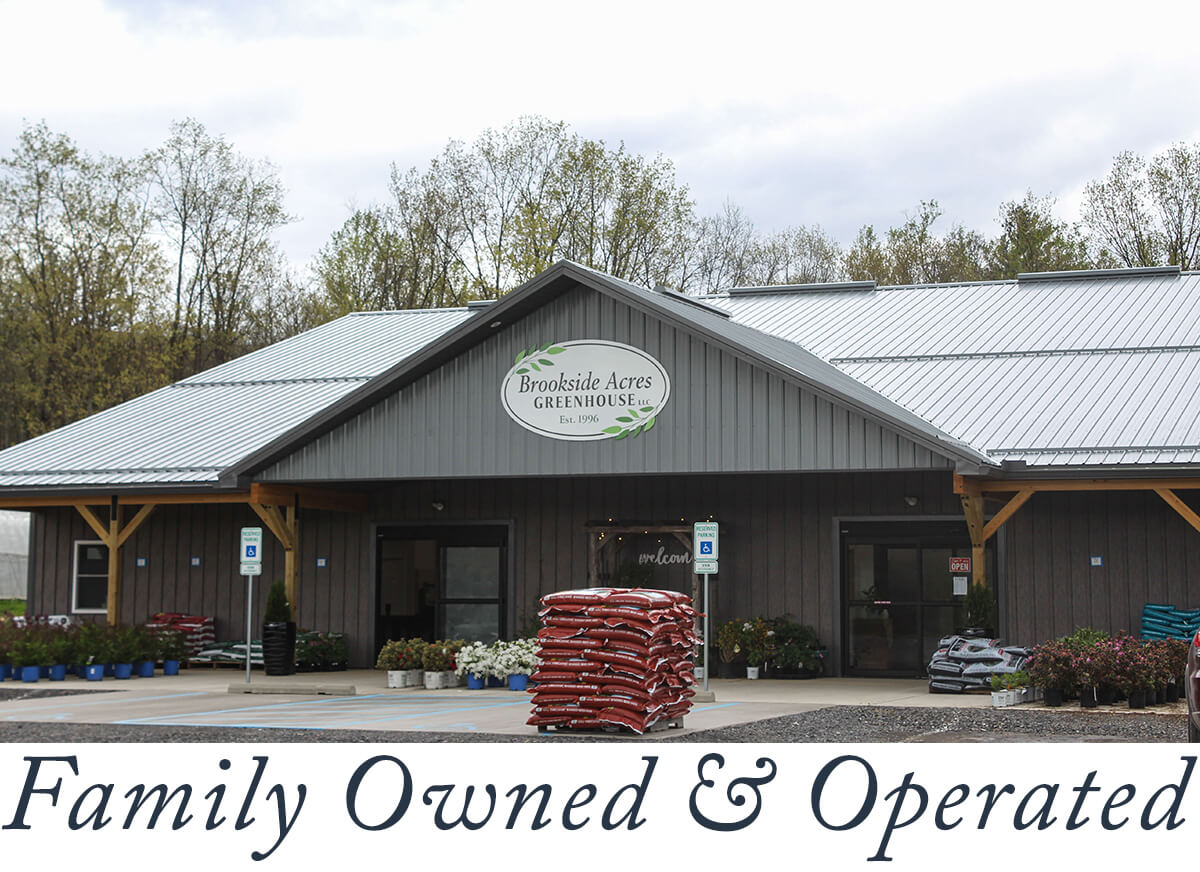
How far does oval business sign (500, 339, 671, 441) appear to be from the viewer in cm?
1956

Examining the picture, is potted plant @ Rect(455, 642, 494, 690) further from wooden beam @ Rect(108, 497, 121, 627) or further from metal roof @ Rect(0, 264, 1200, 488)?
wooden beam @ Rect(108, 497, 121, 627)

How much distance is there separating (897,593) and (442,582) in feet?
23.3

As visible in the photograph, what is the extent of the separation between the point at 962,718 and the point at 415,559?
1071cm

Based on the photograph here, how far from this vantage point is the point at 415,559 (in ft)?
77.7

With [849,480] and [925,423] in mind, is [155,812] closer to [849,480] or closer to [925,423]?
[925,423]

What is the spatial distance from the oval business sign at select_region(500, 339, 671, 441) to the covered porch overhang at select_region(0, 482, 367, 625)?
A: 13.1ft

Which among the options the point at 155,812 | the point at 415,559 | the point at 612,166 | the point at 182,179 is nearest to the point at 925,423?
the point at 415,559

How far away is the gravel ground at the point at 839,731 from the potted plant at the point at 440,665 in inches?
217

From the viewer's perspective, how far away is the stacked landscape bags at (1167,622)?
61.3 ft

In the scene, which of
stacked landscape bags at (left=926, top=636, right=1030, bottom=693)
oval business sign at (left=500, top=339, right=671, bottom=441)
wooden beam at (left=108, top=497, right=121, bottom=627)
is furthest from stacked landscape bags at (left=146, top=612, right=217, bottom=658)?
stacked landscape bags at (left=926, top=636, right=1030, bottom=693)

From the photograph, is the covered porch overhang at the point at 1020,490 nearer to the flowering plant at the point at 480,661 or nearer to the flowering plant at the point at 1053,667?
the flowering plant at the point at 1053,667

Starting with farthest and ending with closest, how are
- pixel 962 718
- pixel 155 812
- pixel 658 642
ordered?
1. pixel 962 718
2. pixel 658 642
3. pixel 155 812

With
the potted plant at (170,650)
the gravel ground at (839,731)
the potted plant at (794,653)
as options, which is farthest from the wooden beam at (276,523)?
the potted plant at (794,653)

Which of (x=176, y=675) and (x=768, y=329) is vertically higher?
(x=768, y=329)
